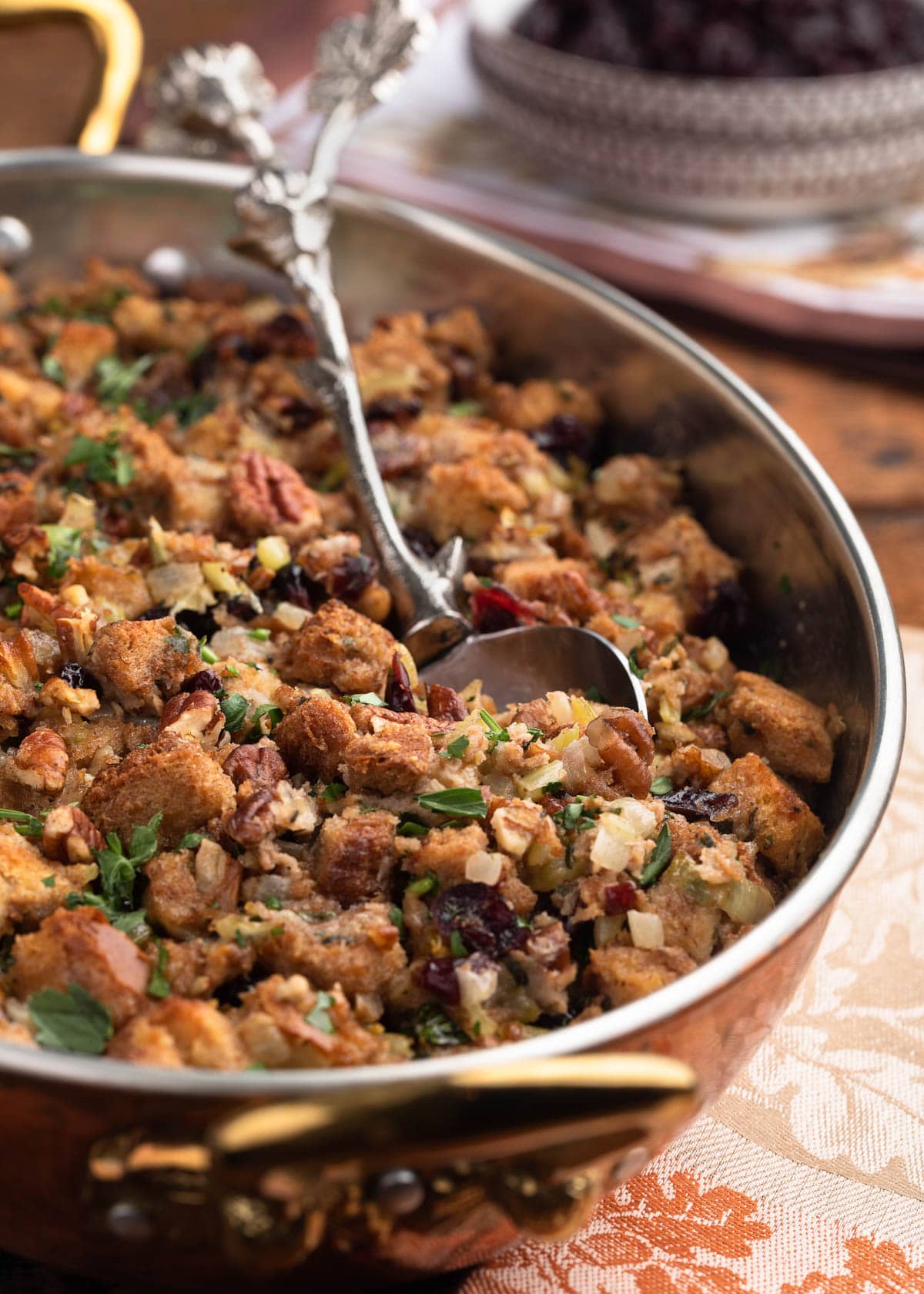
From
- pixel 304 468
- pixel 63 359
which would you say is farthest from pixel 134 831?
pixel 63 359

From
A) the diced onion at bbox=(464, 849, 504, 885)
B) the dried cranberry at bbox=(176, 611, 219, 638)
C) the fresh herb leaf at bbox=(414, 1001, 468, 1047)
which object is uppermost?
the dried cranberry at bbox=(176, 611, 219, 638)

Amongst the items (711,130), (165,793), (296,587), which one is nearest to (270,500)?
(296,587)

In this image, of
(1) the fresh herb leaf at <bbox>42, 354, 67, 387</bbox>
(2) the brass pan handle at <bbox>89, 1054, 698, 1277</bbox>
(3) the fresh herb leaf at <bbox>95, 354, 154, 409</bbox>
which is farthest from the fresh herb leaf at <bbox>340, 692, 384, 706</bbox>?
(1) the fresh herb leaf at <bbox>42, 354, 67, 387</bbox>

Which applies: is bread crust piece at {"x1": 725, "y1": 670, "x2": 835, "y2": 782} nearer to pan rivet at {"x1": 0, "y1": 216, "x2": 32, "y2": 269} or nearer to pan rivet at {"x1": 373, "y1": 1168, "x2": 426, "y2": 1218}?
pan rivet at {"x1": 373, "y1": 1168, "x2": 426, "y2": 1218}

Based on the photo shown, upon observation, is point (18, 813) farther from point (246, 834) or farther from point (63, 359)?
point (63, 359)

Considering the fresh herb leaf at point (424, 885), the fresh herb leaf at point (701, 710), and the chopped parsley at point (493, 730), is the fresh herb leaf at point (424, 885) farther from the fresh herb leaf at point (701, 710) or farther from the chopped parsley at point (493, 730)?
the fresh herb leaf at point (701, 710)

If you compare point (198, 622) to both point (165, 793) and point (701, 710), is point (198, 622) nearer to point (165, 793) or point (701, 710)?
point (165, 793)
